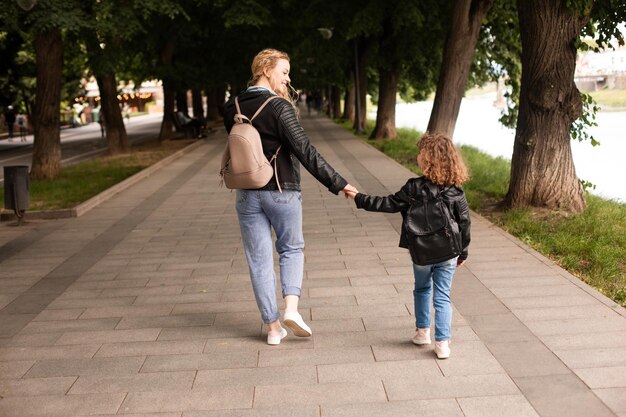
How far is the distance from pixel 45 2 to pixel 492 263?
396 inches

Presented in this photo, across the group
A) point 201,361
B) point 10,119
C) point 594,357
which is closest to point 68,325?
point 201,361

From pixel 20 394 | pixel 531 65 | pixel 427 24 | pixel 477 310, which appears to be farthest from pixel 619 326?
pixel 427 24

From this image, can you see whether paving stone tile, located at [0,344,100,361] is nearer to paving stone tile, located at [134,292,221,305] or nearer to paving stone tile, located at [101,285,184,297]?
paving stone tile, located at [134,292,221,305]

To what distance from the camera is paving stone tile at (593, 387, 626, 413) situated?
12.2 feet

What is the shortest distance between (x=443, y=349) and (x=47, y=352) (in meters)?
2.44

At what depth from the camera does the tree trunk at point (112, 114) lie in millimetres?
21516

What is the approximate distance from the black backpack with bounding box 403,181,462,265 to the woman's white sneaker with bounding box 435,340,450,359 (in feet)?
1.56

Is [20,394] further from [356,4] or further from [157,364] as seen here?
[356,4]

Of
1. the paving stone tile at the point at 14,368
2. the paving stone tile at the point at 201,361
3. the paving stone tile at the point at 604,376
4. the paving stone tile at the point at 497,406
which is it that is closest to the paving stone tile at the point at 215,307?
the paving stone tile at the point at 201,361

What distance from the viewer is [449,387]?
403 centimetres

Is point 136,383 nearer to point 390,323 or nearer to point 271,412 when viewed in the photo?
point 271,412

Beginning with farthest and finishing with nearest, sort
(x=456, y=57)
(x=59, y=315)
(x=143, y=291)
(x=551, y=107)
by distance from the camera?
(x=456, y=57) → (x=551, y=107) → (x=143, y=291) → (x=59, y=315)

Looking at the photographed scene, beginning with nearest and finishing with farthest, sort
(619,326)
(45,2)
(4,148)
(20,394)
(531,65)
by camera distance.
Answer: (20,394)
(619,326)
(531,65)
(45,2)
(4,148)

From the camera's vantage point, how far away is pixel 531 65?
9.60m
